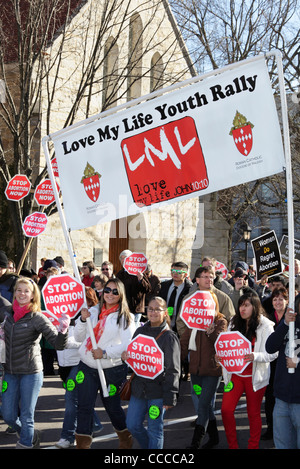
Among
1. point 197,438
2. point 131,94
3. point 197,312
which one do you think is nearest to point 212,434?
point 197,438

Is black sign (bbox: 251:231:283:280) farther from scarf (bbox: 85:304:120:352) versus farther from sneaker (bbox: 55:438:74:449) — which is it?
sneaker (bbox: 55:438:74:449)

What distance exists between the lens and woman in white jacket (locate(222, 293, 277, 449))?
6.54m

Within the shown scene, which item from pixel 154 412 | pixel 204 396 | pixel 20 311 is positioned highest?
pixel 20 311

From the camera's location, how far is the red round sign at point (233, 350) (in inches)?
251

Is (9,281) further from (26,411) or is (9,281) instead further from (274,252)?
(274,252)

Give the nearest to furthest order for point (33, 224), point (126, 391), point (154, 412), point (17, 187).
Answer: point (154, 412), point (126, 391), point (33, 224), point (17, 187)

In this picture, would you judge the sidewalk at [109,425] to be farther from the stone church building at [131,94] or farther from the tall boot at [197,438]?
the stone church building at [131,94]

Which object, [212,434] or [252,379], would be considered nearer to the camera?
[252,379]

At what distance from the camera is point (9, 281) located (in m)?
9.21

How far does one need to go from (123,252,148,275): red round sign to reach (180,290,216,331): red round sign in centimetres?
428

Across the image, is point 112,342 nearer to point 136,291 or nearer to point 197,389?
point 197,389

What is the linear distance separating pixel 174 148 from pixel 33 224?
6626 mm

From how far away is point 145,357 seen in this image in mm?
6012

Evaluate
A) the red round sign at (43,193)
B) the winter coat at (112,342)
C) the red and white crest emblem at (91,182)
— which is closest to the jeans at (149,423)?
the winter coat at (112,342)
